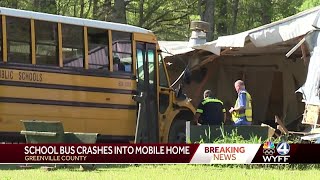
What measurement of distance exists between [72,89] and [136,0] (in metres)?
19.3

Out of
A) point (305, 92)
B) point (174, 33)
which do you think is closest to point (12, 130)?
point (305, 92)

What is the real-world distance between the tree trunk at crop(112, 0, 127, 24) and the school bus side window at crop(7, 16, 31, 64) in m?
15.1

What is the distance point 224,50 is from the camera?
61.2ft

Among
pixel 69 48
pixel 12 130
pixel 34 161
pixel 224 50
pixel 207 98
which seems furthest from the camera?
pixel 224 50

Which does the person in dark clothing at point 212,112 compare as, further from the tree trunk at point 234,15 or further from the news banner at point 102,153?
the tree trunk at point 234,15

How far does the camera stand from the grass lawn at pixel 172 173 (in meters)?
10.2

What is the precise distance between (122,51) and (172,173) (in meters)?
5.03

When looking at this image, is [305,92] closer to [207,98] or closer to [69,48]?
[207,98]

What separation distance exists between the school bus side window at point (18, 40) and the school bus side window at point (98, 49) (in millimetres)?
1583

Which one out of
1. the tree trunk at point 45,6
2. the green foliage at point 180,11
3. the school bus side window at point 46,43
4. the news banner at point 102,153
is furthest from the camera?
the green foliage at point 180,11

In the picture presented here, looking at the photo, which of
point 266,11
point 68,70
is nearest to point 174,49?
point 68,70

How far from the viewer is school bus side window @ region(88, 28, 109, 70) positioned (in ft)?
46.9

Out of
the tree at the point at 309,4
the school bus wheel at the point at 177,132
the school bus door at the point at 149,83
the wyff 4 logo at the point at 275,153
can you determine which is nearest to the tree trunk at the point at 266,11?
the tree at the point at 309,4

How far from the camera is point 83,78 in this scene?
14.0m
